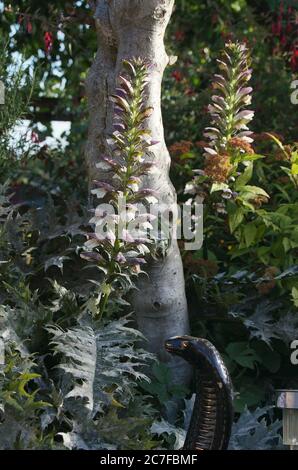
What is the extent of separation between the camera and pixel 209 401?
2434mm

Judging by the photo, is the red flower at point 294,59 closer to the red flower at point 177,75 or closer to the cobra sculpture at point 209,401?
the red flower at point 177,75

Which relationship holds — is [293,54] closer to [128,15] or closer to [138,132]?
[128,15]

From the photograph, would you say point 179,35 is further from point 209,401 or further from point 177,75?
point 209,401

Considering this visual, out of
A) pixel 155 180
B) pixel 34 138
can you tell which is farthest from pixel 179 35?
pixel 155 180

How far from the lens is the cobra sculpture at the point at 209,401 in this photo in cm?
240

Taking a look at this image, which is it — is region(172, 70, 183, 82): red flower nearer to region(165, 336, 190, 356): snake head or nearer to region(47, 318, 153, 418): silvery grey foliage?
region(47, 318, 153, 418): silvery grey foliage

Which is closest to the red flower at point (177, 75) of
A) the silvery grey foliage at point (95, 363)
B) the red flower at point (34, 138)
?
the red flower at point (34, 138)

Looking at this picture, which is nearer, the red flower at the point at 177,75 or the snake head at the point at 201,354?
the snake head at the point at 201,354

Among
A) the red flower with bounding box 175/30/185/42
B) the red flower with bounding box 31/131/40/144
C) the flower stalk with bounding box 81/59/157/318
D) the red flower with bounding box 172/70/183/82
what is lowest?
the flower stalk with bounding box 81/59/157/318

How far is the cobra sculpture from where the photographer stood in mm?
2398

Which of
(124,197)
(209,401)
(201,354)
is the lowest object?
(209,401)

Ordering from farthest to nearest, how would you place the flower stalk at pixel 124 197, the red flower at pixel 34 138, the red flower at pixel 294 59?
the red flower at pixel 294 59, the red flower at pixel 34 138, the flower stalk at pixel 124 197

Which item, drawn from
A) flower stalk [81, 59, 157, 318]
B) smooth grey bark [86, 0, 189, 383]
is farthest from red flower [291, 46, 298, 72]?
flower stalk [81, 59, 157, 318]

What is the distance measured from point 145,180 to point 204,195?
0.32 m
